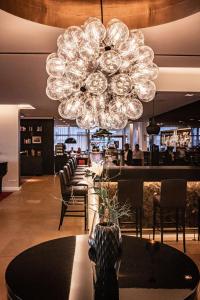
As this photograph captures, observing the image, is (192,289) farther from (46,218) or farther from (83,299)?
(46,218)

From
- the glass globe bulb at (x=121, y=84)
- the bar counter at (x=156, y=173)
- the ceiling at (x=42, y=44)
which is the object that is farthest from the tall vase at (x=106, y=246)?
the bar counter at (x=156, y=173)

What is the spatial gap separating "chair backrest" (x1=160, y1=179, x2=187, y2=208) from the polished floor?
728mm

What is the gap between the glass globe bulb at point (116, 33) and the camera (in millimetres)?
2615

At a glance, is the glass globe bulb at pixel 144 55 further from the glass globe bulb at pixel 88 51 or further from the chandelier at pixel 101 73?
the glass globe bulb at pixel 88 51

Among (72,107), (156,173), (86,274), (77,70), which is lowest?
(86,274)

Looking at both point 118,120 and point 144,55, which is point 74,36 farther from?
point 118,120

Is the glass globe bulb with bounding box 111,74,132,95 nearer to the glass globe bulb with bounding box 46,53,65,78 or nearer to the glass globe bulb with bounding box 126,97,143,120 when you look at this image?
the glass globe bulb with bounding box 126,97,143,120

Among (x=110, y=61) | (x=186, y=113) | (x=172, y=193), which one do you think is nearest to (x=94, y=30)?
(x=110, y=61)

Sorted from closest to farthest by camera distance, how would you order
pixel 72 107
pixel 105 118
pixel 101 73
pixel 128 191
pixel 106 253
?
pixel 106 253 → pixel 101 73 → pixel 72 107 → pixel 105 118 → pixel 128 191

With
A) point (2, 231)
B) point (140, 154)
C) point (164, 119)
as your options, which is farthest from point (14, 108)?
point (164, 119)

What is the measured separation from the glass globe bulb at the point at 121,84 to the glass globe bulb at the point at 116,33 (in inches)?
11.3

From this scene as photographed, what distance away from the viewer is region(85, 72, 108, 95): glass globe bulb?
2.65 meters

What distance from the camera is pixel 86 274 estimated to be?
1.87 metres

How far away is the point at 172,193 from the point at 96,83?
258 cm
